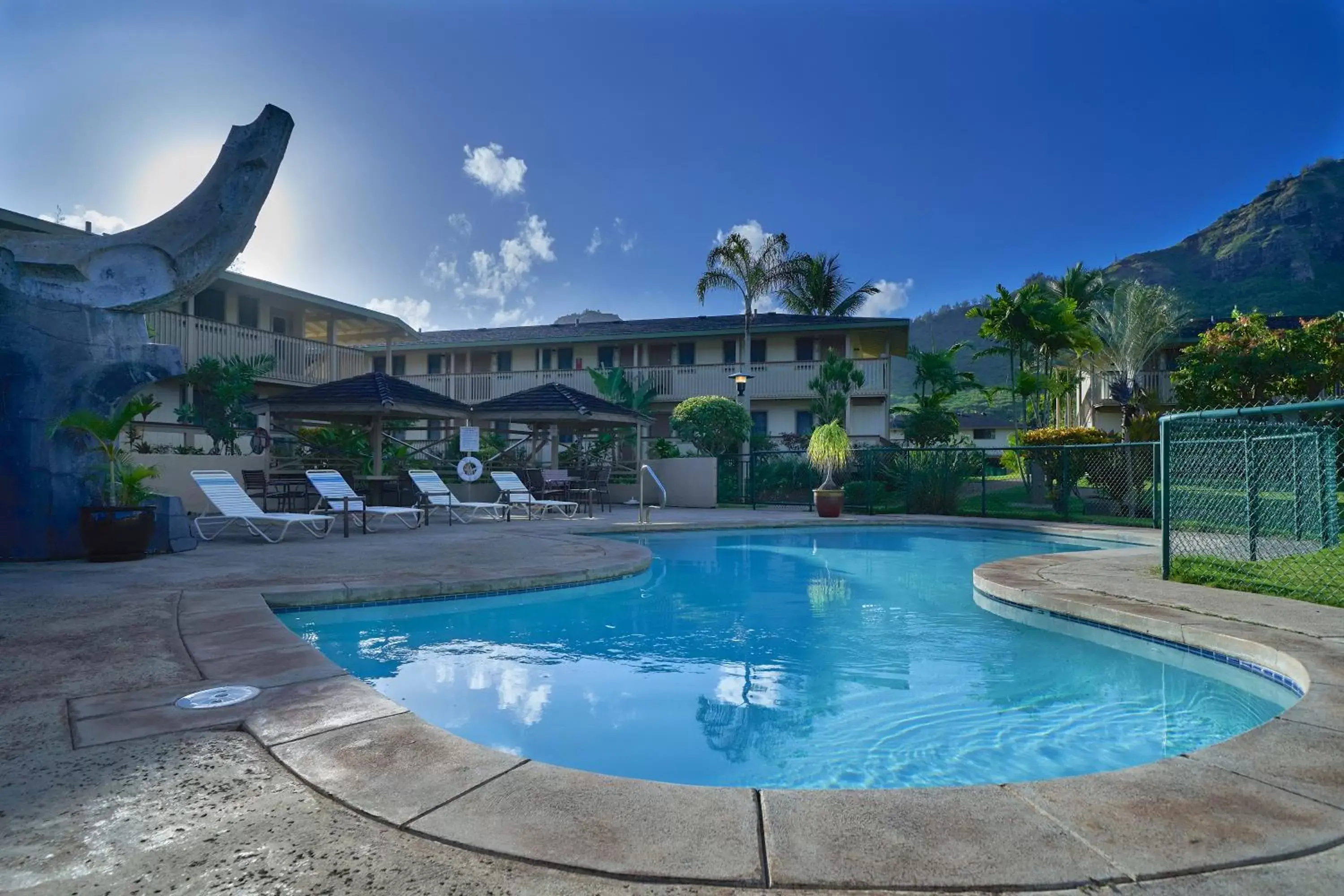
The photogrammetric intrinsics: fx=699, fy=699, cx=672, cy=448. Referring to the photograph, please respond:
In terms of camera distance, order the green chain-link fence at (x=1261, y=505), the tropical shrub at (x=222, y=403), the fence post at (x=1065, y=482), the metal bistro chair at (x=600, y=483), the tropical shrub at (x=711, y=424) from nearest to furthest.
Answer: the green chain-link fence at (x=1261, y=505) < the tropical shrub at (x=222, y=403) < the fence post at (x=1065, y=482) < the metal bistro chair at (x=600, y=483) < the tropical shrub at (x=711, y=424)

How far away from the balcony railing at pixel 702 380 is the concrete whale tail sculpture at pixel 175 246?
15189mm

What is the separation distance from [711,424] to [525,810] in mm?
17435

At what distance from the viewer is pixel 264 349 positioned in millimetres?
17812

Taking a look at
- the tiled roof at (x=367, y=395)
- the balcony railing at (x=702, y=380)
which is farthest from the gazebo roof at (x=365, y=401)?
the balcony railing at (x=702, y=380)

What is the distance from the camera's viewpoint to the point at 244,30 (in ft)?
32.6

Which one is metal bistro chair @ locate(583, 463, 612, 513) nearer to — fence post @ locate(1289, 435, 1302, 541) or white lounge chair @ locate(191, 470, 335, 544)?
white lounge chair @ locate(191, 470, 335, 544)

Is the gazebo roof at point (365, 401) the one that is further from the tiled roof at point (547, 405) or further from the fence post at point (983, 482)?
the fence post at point (983, 482)

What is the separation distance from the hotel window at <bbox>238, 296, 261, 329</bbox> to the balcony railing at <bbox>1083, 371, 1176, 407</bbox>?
28123mm

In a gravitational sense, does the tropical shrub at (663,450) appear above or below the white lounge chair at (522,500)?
above

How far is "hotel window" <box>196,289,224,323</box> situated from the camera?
58.7 ft

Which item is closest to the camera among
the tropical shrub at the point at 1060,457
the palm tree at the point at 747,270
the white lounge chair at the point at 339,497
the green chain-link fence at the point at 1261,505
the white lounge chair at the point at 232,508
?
the green chain-link fence at the point at 1261,505

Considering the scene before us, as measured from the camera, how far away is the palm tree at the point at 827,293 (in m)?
33.4

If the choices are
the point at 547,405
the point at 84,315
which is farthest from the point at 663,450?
the point at 84,315

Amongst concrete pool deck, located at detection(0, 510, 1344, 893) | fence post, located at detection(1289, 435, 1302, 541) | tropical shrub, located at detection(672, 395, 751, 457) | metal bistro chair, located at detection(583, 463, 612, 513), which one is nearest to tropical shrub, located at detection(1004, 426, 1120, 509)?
fence post, located at detection(1289, 435, 1302, 541)
